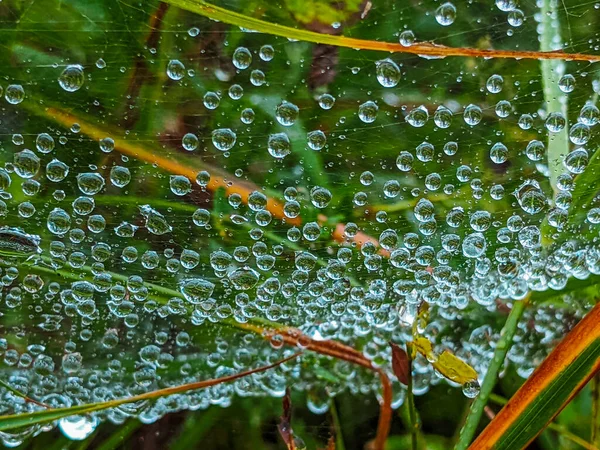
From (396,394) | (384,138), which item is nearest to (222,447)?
(396,394)

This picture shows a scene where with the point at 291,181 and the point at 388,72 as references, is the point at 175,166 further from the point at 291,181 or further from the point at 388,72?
the point at 388,72

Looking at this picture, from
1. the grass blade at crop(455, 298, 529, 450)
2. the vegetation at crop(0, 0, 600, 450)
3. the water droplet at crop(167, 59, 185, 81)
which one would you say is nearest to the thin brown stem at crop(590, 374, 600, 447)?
the vegetation at crop(0, 0, 600, 450)

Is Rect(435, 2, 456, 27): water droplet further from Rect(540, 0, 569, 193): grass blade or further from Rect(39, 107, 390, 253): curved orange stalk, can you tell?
Rect(39, 107, 390, 253): curved orange stalk

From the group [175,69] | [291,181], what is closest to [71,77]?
[175,69]

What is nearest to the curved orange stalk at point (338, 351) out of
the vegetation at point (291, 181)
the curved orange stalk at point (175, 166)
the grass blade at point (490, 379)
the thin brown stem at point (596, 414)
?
the vegetation at point (291, 181)

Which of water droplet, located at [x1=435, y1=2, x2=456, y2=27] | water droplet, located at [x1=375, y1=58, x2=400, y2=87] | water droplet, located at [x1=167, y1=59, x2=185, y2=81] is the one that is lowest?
water droplet, located at [x1=167, y1=59, x2=185, y2=81]

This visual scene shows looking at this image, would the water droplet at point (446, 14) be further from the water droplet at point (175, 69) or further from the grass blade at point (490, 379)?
the grass blade at point (490, 379)
